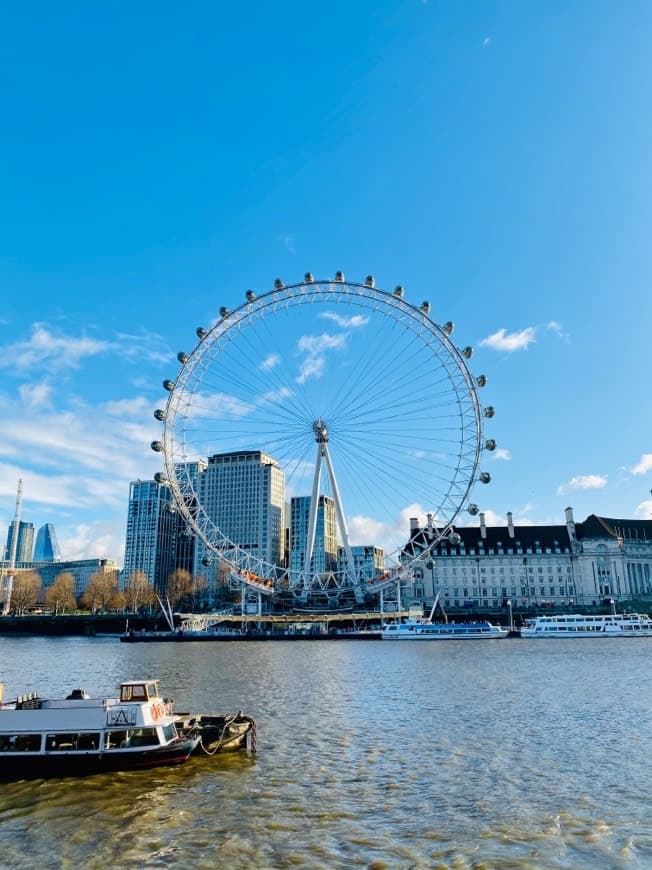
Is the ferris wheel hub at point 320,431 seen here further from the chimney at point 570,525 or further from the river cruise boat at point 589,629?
the chimney at point 570,525

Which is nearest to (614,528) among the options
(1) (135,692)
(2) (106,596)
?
Answer: (2) (106,596)

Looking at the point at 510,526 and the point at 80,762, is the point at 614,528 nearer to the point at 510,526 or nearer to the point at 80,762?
the point at 510,526

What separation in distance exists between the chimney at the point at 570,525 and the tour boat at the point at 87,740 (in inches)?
5987

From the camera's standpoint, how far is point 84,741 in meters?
25.9

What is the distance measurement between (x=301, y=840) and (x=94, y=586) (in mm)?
177325

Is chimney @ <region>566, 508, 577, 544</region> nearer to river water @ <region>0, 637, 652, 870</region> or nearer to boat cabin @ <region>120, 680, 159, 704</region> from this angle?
river water @ <region>0, 637, 652, 870</region>

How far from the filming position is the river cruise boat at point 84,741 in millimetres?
25219

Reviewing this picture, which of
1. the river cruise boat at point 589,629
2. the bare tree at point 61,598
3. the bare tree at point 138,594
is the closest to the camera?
the river cruise boat at point 589,629

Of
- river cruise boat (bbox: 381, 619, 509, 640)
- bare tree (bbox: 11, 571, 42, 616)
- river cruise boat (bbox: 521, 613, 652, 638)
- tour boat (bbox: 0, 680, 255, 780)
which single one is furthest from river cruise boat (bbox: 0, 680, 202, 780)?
bare tree (bbox: 11, 571, 42, 616)

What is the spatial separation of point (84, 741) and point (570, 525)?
157 meters

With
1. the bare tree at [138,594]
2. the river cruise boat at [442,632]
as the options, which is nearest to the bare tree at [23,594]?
the bare tree at [138,594]

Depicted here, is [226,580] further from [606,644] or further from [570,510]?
[606,644]

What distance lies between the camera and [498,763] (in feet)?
84.9

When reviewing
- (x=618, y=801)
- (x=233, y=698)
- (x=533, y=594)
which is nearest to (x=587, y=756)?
(x=618, y=801)
